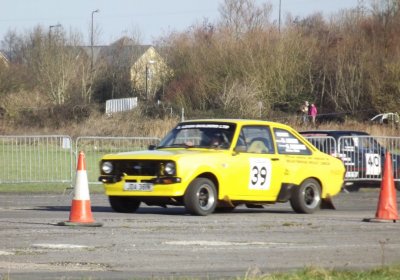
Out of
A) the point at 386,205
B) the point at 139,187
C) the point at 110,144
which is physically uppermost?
the point at 110,144

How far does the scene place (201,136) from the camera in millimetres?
17172

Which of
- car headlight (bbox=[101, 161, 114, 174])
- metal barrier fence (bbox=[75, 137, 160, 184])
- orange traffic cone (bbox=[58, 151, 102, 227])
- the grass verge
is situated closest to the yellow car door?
car headlight (bbox=[101, 161, 114, 174])

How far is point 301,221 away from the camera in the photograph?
1550 centimetres

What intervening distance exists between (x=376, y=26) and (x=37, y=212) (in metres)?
49.9

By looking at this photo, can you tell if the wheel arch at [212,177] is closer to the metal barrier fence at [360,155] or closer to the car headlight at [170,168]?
the car headlight at [170,168]

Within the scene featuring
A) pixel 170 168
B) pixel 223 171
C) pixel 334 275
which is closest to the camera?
pixel 334 275

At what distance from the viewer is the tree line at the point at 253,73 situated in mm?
56906

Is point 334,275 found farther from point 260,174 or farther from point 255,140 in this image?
point 255,140

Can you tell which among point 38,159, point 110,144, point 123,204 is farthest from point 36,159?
point 123,204

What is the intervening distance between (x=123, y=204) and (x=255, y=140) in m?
2.31

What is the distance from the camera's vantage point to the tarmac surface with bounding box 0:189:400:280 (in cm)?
992

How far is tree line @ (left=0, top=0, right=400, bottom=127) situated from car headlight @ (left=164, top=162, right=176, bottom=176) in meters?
35.0

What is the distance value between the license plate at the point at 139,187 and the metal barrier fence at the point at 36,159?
970 cm

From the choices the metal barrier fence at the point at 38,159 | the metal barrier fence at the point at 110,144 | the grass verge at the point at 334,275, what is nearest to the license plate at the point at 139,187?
the grass verge at the point at 334,275
